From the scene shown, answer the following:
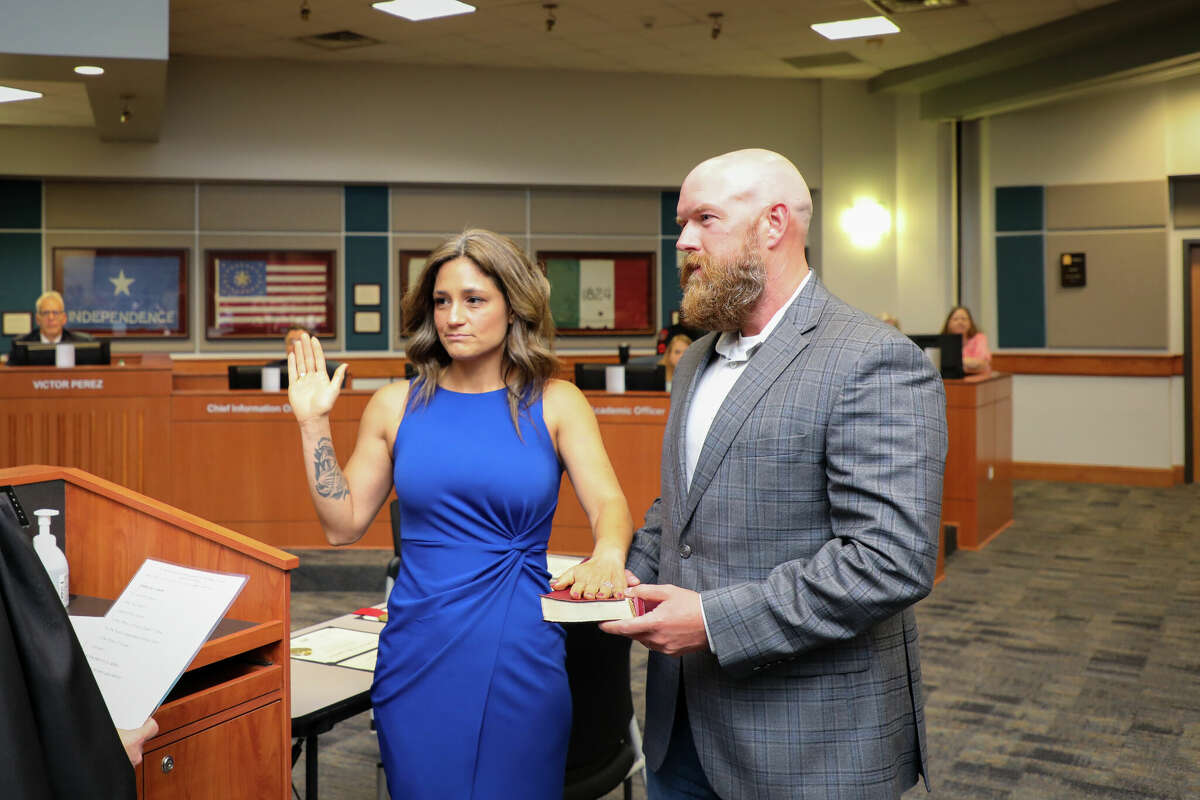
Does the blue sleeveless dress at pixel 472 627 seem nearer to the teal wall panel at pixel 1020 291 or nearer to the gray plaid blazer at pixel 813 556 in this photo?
the gray plaid blazer at pixel 813 556

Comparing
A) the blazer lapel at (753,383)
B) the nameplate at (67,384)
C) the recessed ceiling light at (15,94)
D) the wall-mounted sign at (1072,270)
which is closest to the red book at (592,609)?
the blazer lapel at (753,383)

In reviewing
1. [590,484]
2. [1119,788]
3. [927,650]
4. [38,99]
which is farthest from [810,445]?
[38,99]

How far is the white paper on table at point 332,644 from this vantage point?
105 inches

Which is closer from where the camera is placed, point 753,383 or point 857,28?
point 753,383

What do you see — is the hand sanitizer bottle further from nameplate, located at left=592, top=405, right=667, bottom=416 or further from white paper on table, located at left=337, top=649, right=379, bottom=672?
nameplate, located at left=592, top=405, right=667, bottom=416

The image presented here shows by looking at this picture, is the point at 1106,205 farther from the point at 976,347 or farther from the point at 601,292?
the point at 601,292

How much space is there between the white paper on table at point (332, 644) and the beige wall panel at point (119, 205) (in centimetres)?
844

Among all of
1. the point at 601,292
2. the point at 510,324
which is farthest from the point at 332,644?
the point at 601,292

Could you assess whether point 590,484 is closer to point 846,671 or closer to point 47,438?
point 846,671

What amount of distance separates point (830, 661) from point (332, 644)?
1.59 meters

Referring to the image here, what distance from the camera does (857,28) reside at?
9133 millimetres

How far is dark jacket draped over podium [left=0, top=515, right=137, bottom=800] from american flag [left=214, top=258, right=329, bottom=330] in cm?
961

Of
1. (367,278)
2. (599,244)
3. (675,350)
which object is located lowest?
(675,350)

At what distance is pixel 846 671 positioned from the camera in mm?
1588
